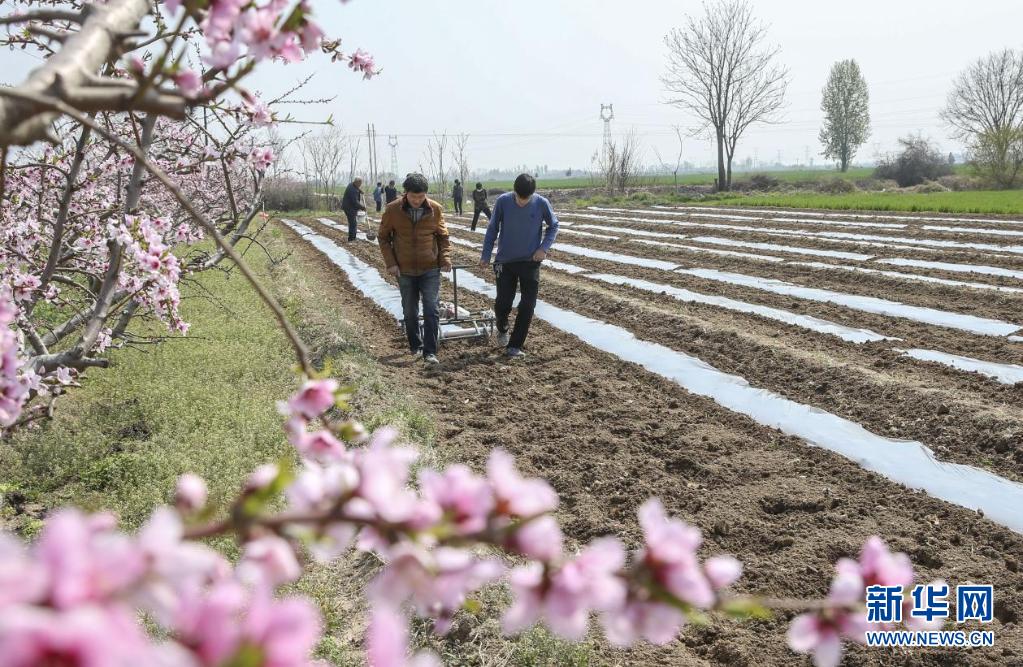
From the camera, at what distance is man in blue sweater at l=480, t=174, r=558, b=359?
6.57 m

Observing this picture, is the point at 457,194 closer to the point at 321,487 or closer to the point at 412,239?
the point at 412,239

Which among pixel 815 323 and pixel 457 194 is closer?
pixel 815 323

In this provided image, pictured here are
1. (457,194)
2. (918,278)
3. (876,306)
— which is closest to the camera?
(876,306)

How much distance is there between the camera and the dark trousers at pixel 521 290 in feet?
22.1

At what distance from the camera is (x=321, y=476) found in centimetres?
68

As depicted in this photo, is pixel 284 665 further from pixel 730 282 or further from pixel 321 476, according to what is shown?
pixel 730 282

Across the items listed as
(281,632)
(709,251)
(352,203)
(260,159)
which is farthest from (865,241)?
(281,632)

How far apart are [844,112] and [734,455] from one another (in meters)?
66.2

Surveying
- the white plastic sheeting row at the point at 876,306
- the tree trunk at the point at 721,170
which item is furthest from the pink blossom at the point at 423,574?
the tree trunk at the point at 721,170

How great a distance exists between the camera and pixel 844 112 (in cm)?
6181

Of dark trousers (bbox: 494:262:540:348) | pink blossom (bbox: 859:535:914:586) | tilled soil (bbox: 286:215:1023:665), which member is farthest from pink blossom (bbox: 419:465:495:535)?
dark trousers (bbox: 494:262:540:348)

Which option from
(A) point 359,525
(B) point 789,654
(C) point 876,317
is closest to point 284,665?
(A) point 359,525

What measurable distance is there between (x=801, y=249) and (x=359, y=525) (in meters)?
13.3

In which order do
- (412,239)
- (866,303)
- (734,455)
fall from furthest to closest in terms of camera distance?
(866,303)
(412,239)
(734,455)
